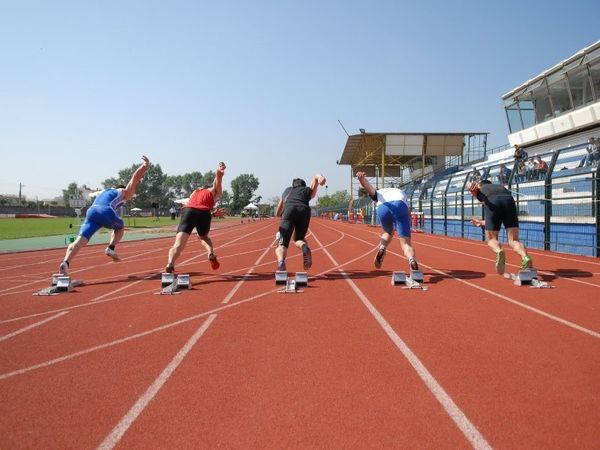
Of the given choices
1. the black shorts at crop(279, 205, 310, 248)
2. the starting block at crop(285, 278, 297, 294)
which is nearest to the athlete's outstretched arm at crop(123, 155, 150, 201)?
the black shorts at crop(279, 205, 310, 248)

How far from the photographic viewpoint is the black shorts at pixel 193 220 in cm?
718

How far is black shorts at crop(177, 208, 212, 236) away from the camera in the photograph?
7.18 metres

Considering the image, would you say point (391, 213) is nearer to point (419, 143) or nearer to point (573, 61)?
point (573, 61)

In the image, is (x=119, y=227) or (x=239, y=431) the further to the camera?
(x=119, y=227)

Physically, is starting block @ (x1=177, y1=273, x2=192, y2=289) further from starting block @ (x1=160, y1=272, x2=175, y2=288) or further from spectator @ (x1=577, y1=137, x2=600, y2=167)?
spectator @ (x1=577, y1=137, x2=600, y2=167)

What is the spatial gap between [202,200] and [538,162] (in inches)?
460

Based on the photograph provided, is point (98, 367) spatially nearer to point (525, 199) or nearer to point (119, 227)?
point (119, 227)

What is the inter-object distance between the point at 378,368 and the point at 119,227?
6.38 meters

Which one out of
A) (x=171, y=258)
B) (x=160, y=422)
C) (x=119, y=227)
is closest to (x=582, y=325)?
(x=160, y=422)

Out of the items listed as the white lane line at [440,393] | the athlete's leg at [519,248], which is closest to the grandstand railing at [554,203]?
the athlete's leg at [519,248]

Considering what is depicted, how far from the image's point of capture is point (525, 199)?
13.3 metres

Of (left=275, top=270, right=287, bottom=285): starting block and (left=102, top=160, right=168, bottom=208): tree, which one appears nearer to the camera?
(left=275, top=270, right=287, bottom=285): starting block

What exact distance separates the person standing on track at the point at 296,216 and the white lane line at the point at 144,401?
10.3ft

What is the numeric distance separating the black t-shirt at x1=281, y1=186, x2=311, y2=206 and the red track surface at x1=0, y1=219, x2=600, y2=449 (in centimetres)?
167
